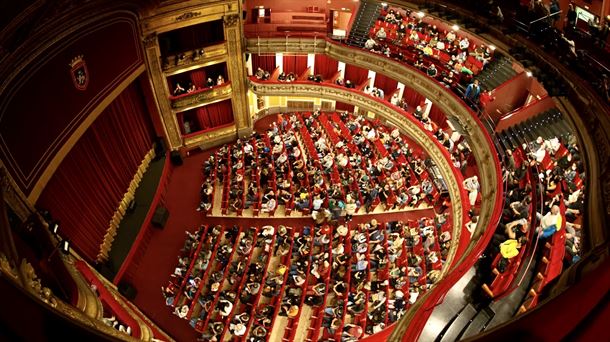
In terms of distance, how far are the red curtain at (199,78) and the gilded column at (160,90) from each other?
119cm

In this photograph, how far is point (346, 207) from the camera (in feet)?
43.3

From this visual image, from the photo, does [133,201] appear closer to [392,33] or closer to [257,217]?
[257,217]

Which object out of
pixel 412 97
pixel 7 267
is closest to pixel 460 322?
pixel 7 267

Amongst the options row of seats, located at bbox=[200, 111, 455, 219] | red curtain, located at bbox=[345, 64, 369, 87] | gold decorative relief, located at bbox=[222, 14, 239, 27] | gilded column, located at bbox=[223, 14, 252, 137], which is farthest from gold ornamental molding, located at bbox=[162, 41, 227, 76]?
red curtain, located at bbox=[345, 64, 369, 87]

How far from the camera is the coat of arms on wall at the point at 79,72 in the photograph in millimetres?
9758

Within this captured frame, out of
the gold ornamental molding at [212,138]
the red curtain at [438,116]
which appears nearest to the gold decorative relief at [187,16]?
the gold ornamental molding at [212,138]

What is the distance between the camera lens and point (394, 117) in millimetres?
15156

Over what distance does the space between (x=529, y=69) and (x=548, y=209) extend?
134 inches

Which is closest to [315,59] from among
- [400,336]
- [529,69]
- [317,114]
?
[317,114]

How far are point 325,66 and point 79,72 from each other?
32.2ft

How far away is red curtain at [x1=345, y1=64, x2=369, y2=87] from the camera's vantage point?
17234 mm

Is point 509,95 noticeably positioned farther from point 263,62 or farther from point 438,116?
point 263,62

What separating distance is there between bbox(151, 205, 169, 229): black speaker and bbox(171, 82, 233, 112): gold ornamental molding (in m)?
3.56

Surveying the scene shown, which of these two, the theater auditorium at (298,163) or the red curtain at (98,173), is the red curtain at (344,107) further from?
the red curtain at (98,173)
